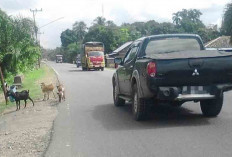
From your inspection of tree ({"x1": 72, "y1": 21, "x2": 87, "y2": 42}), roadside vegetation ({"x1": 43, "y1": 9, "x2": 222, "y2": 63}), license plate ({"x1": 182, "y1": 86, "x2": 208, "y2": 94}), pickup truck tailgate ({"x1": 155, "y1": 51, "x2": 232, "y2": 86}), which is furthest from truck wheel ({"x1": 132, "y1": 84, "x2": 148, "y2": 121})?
tree ({"x1": 72, "y1": 21, "x2": 87, "y2": 42})

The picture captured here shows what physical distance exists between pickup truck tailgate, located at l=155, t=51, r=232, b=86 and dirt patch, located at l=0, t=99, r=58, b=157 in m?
2.66

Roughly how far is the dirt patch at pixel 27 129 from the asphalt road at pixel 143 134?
0.25 metres

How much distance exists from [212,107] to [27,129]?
4.23 metres

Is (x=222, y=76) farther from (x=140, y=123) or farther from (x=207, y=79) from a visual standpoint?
(x=140, y=123)

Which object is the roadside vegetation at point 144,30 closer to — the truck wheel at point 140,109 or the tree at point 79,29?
the tree at point 79,29

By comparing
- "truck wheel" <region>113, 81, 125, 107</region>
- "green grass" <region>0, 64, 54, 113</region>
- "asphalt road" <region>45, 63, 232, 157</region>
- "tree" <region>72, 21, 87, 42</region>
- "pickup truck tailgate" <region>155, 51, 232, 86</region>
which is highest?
"tree" <region>72, 21, 87, 42</region>

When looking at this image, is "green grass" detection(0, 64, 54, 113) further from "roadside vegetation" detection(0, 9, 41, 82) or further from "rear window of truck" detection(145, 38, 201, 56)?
"rear window of truck" detection(145, 38, 201, 56)

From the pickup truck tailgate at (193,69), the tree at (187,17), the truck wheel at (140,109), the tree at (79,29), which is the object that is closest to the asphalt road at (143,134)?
the truck wheel at (140,109)

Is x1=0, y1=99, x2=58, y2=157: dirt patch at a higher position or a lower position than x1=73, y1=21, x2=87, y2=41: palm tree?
lower

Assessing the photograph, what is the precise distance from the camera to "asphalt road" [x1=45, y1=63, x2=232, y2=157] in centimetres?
645

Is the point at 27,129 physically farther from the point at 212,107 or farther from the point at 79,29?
the point at 79,29

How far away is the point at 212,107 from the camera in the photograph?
9.33 meters

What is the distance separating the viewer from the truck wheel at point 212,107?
920cm

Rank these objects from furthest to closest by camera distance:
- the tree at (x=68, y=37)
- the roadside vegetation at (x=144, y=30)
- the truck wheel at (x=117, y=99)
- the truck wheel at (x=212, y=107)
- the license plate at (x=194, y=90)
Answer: the tree at (x=68, y=37) < the roadside vegetation at (x=144, y=30) < the truck wheel at (x=117, y=99) < the truck wheel at (x=212, y=107) < the license plate at (x=194, y=90)
